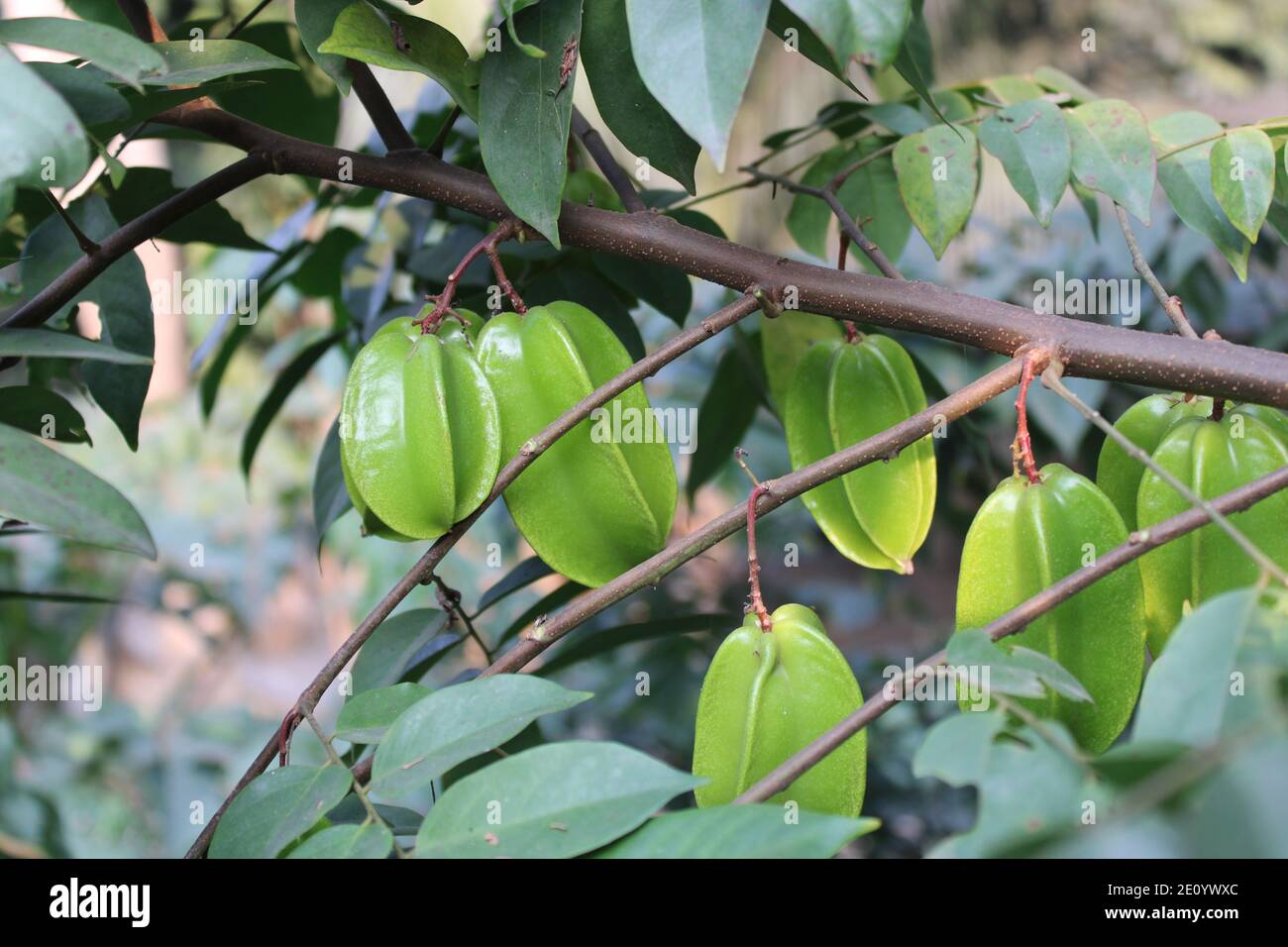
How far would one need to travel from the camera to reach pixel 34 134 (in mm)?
423

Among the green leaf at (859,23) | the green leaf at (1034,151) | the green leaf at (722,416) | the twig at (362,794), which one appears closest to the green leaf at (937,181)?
the green leaf at (1034,151)

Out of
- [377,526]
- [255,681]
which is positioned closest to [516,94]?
[377,526]

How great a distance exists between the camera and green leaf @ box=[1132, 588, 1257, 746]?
1.13 feet

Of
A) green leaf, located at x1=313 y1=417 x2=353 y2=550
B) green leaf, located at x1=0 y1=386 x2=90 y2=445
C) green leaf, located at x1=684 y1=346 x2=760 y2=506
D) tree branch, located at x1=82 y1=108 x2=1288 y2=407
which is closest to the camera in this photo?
tree branch, located at x1=82 y1=108 x2=1288 y2=407

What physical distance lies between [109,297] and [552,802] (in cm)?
52

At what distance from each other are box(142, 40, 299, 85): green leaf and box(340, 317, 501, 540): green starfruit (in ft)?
0.50

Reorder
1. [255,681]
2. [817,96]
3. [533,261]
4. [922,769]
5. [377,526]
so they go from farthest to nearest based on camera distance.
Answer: [255,681], [817,96], [533,261], [377,526], [922,769]

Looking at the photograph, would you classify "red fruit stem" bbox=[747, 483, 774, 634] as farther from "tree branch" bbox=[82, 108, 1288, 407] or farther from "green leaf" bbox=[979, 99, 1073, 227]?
"green leaf" bbox=[979, 99, 1073, 227]

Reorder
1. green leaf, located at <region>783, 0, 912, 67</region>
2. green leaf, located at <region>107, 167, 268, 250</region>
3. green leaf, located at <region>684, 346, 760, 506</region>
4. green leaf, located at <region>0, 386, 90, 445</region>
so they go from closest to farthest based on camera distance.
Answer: green leaf, located at <region>783, 0, 912, 67</region>, green leaf, located at <region>0, 386, 90, 445</region>, green leaf, located at <region>107, 167, 268, 250</region>, green leaf, located at <region>684, 346, 760, 506</region>

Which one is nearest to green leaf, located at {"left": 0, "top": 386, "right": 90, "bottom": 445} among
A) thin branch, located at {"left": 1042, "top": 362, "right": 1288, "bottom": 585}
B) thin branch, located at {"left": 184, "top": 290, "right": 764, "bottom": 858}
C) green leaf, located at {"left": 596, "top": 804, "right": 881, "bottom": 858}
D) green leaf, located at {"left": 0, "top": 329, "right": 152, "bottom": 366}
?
green leaf, located at {"left": 0, "top": 329, "right": 152, "bottom": 366}

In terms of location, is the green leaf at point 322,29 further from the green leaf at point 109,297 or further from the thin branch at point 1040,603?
the thin branch at point 1040,603
